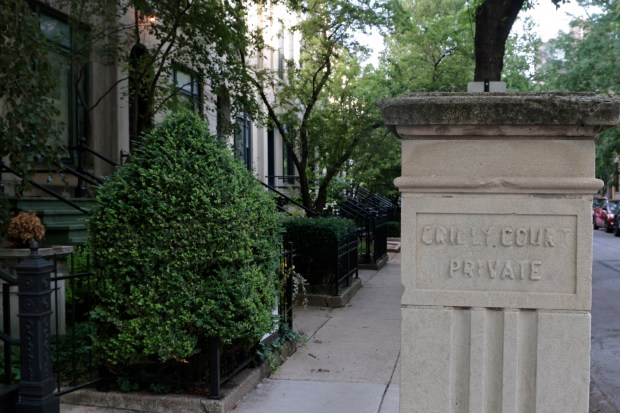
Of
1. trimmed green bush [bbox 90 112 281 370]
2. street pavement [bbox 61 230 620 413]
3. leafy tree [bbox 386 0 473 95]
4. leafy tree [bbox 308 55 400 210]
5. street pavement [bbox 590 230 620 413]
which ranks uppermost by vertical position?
leafy tree [bbox 386 0 473 95]

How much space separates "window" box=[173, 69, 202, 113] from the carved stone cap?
6803mm

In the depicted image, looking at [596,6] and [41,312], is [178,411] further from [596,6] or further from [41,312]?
[596,6]

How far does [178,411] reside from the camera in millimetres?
4785

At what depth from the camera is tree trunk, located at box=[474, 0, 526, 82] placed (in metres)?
9.72

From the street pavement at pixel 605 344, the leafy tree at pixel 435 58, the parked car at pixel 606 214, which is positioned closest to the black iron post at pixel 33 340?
the street pavement at pixel 605 344

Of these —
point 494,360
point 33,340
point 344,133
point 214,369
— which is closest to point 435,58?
point 344,133

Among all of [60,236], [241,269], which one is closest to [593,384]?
[241,269]

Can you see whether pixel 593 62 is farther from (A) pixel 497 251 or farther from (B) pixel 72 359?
(A) pixel 497 251

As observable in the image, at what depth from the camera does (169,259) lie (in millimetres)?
4734

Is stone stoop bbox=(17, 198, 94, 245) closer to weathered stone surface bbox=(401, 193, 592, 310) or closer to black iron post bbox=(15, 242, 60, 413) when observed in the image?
black iron post bbox=(15, 242, 60, 413)

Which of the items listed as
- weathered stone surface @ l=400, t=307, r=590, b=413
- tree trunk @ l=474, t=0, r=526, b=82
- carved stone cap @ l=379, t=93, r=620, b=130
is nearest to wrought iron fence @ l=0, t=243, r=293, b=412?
weathered stone surface @ l=400, t=307, r=590, b=413

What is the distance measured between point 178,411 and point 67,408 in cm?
87

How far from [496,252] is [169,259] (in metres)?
2.57

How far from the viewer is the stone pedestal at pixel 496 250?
2.98 metres
